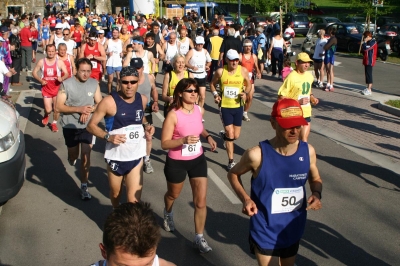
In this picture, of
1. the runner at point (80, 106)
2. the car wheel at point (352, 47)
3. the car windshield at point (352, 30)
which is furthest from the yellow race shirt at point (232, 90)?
the car windshield at point (352, 30)

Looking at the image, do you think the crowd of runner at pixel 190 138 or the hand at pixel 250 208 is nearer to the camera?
the hand at pixel 250 208

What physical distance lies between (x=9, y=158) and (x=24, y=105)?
7.80 metres

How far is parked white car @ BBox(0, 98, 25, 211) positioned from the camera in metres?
6.37

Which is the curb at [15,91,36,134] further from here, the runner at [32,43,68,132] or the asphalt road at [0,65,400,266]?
A: the asphalt road at [0,65,400,266]

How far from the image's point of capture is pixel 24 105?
1388 centimetres

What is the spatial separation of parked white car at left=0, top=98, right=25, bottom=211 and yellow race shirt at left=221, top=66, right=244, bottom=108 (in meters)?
3.12

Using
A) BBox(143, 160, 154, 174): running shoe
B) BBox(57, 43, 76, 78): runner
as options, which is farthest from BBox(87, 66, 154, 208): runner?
BBox(57, 43, 76, 78): runner

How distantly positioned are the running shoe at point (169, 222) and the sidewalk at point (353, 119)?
4274 millimetres

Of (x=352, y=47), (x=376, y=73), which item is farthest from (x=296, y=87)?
(x=352, y=47)

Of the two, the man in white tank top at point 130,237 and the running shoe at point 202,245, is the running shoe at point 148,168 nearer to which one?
the running shoe at point 202,245

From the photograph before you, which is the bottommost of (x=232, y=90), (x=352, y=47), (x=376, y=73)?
(x=376, y=73)

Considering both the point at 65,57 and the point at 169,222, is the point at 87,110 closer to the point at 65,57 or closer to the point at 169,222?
the point at 169,222

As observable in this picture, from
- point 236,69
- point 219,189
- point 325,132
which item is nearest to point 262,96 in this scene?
point 325,132

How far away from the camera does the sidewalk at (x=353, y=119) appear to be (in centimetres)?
1001
